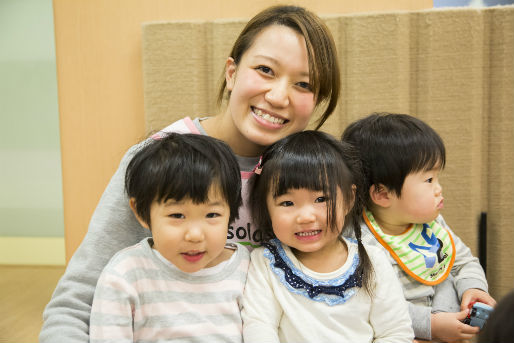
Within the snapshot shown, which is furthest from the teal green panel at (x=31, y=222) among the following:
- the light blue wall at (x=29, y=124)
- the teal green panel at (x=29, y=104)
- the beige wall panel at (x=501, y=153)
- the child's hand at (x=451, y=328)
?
the beige wall panel at (x=501, y=153)

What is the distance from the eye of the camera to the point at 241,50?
130 cm

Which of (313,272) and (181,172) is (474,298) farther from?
(181,172)

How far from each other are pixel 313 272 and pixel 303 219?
14cm

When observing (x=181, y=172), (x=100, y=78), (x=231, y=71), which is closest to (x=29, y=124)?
(x=100, y=78)

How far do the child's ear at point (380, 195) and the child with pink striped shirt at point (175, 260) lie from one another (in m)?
0.44

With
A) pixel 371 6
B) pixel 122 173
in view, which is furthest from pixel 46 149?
pixel 371 6

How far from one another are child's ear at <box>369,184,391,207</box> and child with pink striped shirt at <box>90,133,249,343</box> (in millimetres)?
442

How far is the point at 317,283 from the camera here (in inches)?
40.8

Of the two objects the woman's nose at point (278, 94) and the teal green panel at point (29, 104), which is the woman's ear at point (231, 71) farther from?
the teal green panel at point (29, 104)

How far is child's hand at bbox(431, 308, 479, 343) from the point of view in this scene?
117 centimetres

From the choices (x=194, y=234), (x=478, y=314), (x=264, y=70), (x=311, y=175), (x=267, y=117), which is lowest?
(x=478, y=314)

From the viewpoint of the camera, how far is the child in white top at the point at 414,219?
122cm

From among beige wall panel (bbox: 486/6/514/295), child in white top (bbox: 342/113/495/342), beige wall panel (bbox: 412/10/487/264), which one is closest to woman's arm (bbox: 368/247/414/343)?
child in white top (bbox: 342/113/495/342)

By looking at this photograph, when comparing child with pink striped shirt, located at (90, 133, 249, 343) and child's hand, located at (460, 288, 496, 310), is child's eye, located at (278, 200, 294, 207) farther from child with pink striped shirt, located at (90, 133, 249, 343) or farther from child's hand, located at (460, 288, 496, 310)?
child's hand, located at (460, 288, 496, 310)
